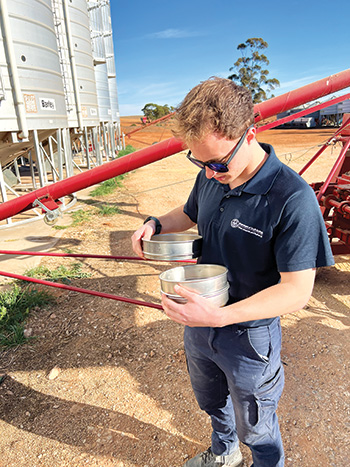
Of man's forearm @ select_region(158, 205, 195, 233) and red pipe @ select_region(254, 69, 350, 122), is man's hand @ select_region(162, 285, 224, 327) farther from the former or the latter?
red pipe @ select_region(254, 69, 350, 122)

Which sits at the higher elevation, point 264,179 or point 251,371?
point 264,179

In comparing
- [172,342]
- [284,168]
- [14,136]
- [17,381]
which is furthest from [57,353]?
[14,136]

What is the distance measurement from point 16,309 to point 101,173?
2079mm

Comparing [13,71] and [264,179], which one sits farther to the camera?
[13,71]

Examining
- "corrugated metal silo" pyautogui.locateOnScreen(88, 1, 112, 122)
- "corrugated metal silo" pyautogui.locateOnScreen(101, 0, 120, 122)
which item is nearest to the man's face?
"corrugated metal silo" pyautogui.locateOnScreen(88, 1, 112, 122)

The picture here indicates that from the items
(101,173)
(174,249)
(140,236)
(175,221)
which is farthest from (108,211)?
(174,249)

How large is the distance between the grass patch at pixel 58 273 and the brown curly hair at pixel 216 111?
385 centimetres

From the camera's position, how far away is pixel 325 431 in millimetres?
2402

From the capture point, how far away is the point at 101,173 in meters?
2.74

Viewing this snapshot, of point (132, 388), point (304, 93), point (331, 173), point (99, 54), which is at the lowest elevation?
point (132, 388)

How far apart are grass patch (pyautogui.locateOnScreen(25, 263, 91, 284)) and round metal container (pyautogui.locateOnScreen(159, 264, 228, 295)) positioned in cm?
333

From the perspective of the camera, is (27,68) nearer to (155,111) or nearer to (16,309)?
(16,309)

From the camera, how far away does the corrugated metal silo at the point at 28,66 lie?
237 inches

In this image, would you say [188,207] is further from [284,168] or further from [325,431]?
[325,431]
